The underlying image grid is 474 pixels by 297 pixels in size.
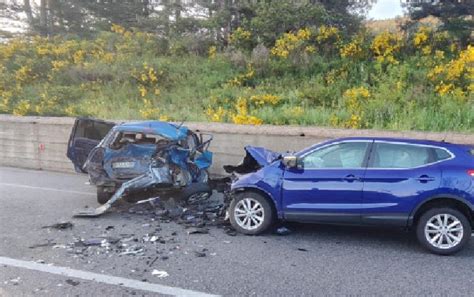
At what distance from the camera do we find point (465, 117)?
11219mm

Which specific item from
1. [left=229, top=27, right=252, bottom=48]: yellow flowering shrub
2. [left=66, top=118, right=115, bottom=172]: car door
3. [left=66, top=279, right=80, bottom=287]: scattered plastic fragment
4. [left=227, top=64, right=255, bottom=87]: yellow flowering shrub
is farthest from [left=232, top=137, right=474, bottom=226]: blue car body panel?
[left=229, top=27, right=252, bottom=48]: yellow flowering shrub

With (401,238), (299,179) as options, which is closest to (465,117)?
(401,238)

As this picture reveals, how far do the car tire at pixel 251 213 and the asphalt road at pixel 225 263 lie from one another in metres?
0.17

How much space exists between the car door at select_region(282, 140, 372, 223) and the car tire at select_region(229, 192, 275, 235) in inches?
11.3

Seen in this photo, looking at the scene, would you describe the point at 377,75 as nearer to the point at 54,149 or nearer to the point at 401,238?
the point at 401,238

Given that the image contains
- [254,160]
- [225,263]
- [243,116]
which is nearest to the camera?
[225,263]

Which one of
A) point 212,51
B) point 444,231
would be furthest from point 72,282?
point 212,51

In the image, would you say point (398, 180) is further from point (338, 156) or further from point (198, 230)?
point (198, 230)

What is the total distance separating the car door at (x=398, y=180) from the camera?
6379 mm

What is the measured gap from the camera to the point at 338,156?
22.8 ft

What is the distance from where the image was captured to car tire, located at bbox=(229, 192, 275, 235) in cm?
712

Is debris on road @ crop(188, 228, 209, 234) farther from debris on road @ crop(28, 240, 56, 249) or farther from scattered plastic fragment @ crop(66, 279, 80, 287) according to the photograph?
scattered plastic fragment @ crop(66, 279, 80, 287)

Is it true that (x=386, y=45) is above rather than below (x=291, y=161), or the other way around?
above

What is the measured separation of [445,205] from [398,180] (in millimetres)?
661
